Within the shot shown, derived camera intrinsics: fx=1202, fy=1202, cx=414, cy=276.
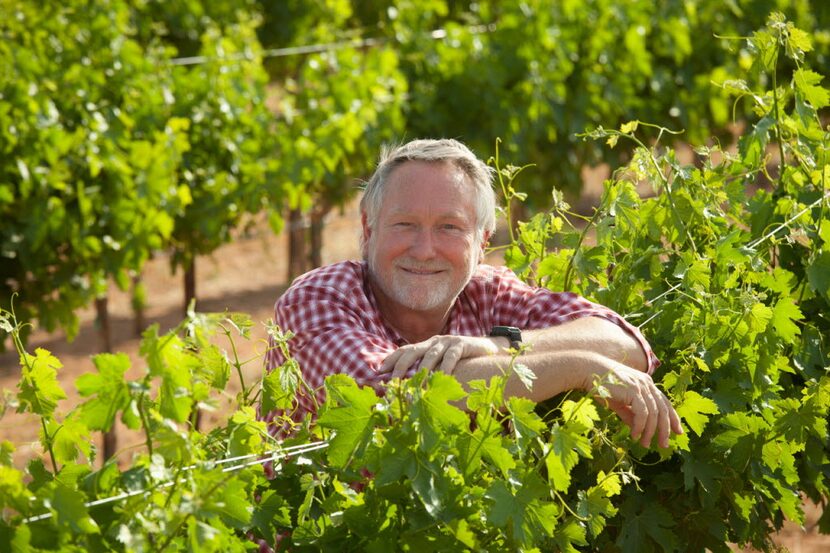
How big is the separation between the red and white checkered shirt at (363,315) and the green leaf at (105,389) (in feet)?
2.48

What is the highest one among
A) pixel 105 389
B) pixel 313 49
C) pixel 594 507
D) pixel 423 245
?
pixel 105 389

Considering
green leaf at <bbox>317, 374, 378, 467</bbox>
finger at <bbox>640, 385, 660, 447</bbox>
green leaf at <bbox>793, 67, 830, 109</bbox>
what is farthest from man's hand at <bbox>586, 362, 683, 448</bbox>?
green leaf at <bbox>793, 67, 830, 109</bbox>

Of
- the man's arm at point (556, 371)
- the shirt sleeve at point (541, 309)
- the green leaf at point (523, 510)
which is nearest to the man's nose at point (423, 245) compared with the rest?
the shirt sleeve at point (541, 309)

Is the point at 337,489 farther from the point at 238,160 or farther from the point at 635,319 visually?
the point at 238,160

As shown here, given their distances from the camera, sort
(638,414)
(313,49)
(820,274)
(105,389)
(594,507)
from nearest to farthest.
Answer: (105,389) < (594,507) < (638,414) < (820,274) < (313,49)

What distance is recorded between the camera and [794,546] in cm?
498

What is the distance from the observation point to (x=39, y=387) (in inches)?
75.9

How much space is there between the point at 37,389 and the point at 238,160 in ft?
15.0

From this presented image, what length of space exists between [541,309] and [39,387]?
3.93 feet

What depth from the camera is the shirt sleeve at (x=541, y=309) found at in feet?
8.44

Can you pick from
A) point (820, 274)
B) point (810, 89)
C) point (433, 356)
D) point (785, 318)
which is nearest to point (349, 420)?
point (433, 356)

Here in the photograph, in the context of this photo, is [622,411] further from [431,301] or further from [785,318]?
[431,301]

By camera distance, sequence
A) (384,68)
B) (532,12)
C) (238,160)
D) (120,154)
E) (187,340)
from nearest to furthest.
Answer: (187,340)
(120,154)
(238,160)
(384,68)
(532,12)

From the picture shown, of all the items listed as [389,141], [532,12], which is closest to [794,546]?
[389,141]
